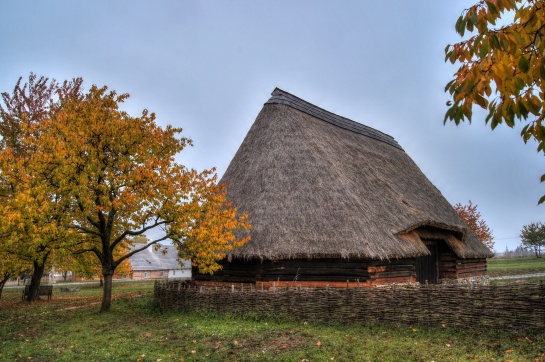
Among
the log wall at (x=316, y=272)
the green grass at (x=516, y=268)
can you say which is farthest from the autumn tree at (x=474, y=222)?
the log wall at (x=316, y=272)

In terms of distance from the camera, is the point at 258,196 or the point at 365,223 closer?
the point at 365,223

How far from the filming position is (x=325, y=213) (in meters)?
16.2

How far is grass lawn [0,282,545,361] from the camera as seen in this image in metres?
8.56

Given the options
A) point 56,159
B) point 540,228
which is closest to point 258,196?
point 56,159

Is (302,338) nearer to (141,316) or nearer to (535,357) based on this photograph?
(535,357)

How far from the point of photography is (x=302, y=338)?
33.7 ft

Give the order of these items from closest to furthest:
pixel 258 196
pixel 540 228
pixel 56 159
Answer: pixel 56 159, pixel 258 196, pixel 540 228

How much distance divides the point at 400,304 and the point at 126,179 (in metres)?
9.91

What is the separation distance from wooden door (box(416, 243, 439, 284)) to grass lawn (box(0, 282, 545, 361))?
10386mm

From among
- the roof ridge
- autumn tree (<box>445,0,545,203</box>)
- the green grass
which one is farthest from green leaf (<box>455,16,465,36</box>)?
the green grass

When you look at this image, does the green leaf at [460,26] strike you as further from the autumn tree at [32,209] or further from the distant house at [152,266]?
the distant house at [152,266]

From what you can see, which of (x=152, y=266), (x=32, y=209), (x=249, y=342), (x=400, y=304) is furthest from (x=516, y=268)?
(x=152, y=266)

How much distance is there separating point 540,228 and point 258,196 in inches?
2516

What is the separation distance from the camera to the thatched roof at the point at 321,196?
15.2 m
